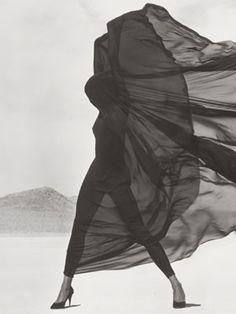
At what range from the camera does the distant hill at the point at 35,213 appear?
6.31m

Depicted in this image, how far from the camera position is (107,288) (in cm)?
468

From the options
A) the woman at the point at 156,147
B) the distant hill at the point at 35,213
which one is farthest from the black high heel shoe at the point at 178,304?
the distant hill at the point at 35,213

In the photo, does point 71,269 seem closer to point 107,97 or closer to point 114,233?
point 114,233

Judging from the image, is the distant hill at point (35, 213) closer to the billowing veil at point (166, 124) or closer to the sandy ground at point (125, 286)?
the sandy ground at point (125, 286)

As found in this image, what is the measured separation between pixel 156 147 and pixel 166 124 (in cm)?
14

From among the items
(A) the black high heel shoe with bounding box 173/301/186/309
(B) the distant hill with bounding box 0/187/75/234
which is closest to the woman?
(A) the black high heel shoe with bounding box 173/301/186/309

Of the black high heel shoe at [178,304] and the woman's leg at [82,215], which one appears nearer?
the black high heel shoe at [178,304]

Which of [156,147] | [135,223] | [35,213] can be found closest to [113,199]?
[135,223]

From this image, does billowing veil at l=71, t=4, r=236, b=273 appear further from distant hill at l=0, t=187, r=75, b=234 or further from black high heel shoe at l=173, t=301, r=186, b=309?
distant hill at l=0, t=187, r=75, b=234

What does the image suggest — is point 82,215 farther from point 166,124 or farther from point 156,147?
point 166,124

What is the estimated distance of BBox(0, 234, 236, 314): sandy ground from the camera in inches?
172

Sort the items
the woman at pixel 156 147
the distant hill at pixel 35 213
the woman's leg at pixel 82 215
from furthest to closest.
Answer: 1. the distant hill at pixel 35 213
2. the woman's leg at pixel 82 215
3. the woman at pixel 156 147

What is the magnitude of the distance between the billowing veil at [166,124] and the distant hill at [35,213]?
5.41 feet

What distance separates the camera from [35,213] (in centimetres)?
729
